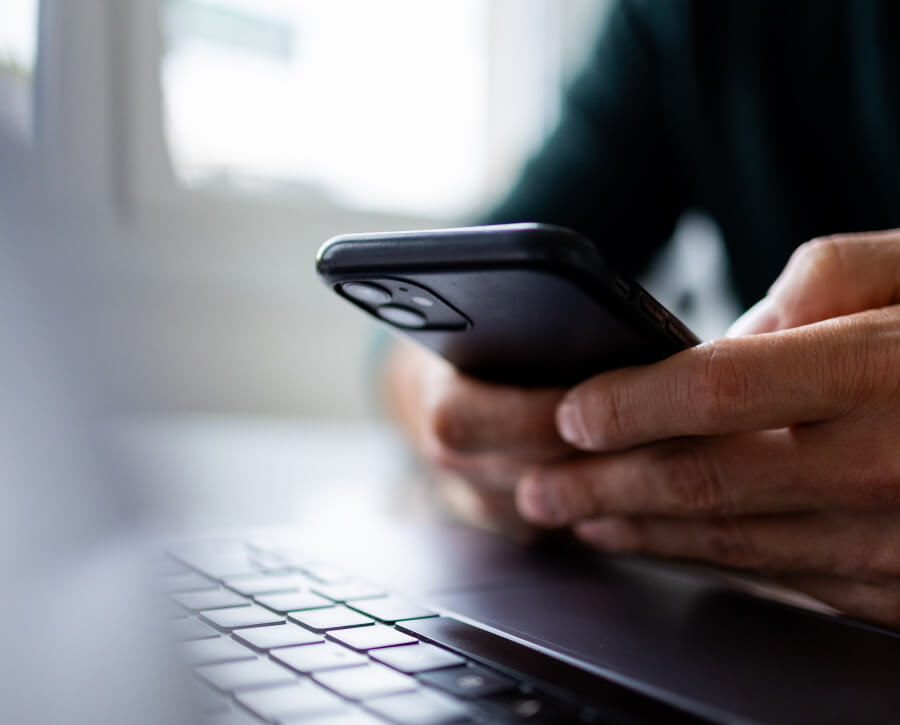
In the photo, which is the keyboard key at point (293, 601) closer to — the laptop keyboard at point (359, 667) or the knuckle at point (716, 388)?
the laptop keyboard at point (359, 667)

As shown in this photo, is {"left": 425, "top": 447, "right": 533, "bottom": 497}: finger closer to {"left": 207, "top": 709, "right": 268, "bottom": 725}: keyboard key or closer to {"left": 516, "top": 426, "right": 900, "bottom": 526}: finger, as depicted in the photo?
{"left": 516, "top": 426, "right": 900, "bottom": 526}: finger

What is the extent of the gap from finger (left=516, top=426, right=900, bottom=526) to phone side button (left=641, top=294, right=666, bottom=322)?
3.5 inches

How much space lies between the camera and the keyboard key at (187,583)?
1.00ft

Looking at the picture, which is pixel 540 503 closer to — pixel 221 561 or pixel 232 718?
pixel 221 561

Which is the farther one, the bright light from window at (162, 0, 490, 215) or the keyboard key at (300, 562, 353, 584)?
the bright light from window at (162, 0, 490, 215)

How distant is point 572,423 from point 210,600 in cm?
18

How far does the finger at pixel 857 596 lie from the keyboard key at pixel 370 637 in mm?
210

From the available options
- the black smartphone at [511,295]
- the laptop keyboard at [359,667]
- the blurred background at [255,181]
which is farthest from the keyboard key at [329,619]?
the blurred background at [255,181]

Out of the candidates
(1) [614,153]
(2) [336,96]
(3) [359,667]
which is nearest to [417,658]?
(3) [359,667]

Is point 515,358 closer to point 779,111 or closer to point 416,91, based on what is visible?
point 779,111

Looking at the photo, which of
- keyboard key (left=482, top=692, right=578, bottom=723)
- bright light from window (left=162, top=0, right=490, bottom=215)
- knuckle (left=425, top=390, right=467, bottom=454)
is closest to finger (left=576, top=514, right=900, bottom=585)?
knuckle (left=425, top=390, right=467, bottom=454)

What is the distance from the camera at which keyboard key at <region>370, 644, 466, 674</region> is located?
0.24 metres

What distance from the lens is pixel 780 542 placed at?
14.7 inches

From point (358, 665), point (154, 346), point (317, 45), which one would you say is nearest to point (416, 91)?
point (317, 45)
